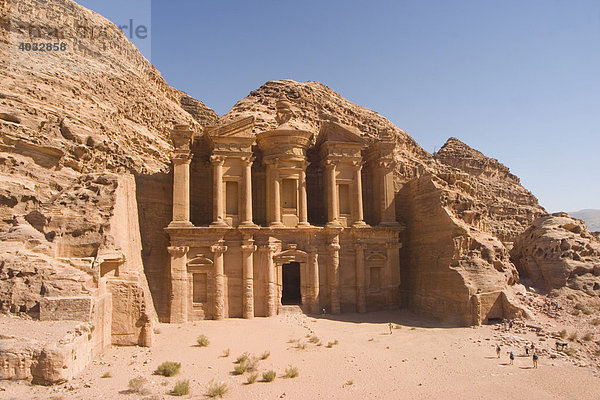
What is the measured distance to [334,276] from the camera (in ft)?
80.4

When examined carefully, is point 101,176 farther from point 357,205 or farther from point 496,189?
point 496,189

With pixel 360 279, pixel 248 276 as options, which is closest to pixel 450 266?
pixel 360 279

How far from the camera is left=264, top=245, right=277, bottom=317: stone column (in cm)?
2285

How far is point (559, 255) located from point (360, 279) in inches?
483

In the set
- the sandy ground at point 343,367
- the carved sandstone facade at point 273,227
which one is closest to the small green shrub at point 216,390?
the sandy ground at point 343,367

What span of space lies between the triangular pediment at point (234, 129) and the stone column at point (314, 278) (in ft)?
26.0

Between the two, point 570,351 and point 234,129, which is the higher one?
point 234,129

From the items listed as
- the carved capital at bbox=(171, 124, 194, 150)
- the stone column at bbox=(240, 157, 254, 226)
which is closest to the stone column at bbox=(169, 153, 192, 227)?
the carved capital at bbox=(171, 124, 194, 150)

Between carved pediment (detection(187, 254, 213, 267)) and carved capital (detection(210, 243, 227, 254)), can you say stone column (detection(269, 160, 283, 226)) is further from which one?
carved pediment (detection(187, 254, 213, 267))

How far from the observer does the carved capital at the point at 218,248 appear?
74.4 feet

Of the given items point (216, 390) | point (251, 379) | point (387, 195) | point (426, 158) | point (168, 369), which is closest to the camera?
point (216, 390)

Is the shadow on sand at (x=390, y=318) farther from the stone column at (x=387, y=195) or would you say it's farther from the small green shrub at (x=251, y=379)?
the small green shrub at (x=251, y=379)

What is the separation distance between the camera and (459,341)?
18812mm

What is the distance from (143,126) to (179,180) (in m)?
14.5
